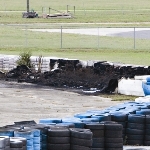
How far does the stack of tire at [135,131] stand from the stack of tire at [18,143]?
4.64 meters

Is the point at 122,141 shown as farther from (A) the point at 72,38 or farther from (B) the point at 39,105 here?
(A) the point at 72,38

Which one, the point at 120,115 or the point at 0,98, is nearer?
the point at 120,115

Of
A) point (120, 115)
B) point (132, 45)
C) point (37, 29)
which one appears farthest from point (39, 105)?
point (37, 29)

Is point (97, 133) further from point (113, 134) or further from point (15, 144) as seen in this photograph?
point (15, 144)

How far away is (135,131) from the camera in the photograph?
20.2 metres

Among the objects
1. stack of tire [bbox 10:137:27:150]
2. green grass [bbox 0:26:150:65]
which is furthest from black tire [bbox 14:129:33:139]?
green grass [bbox 0:26:150:65]

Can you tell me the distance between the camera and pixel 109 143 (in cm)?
1858

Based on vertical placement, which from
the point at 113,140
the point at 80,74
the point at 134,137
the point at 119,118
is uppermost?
the point at 80,74

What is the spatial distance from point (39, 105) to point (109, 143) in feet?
29.8

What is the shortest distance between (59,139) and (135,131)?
10.4ft

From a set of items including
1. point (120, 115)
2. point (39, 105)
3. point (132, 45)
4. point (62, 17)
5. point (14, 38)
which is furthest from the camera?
point (62, 17)

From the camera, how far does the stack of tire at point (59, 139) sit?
57.5 feet

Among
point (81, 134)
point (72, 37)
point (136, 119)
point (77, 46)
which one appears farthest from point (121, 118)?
point (72, 37)

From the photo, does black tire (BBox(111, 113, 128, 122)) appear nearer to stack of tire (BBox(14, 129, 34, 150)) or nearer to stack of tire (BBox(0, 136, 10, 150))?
stack of tire (BBox(14, 129, 34, 150))
